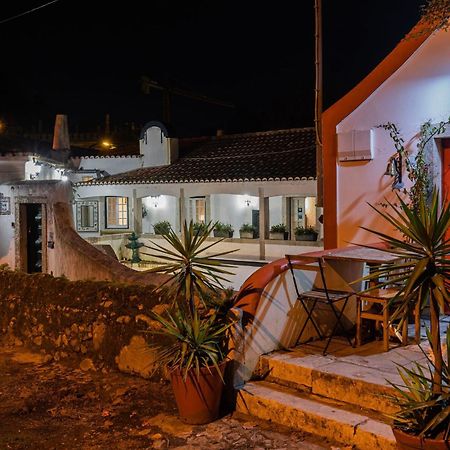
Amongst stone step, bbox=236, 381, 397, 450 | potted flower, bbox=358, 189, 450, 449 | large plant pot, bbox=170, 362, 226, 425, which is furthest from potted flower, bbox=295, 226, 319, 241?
potted flower, bbox=358, 189, 450, 449

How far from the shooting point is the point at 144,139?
2195 centimetres

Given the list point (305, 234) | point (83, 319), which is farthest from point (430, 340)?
point (305, 234)

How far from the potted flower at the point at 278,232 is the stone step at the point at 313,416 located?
1146cm

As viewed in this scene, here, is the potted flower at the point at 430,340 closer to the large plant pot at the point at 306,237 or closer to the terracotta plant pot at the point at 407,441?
the terracotta plant pot at the point at 407,441

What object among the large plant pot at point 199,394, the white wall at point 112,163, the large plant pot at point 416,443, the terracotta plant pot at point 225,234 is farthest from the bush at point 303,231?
the large plant pot at point 416,443

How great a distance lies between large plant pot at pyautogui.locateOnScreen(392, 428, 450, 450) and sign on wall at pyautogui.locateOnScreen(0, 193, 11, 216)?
1475 centimetres

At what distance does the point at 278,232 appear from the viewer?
704 inches

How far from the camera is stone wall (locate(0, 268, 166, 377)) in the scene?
25.5ft

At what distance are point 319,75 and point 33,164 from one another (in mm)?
11372

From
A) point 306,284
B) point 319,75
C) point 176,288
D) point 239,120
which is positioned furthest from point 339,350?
point 239,120

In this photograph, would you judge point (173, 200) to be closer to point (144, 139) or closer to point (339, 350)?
point (144, 139)

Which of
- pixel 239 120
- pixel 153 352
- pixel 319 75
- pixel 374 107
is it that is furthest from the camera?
pixel 239 120

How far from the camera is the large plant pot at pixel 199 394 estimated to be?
234 inches

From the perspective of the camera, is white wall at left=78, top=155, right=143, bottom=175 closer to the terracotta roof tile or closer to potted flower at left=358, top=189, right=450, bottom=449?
the terracotta roof tile
